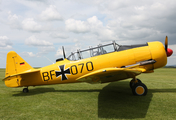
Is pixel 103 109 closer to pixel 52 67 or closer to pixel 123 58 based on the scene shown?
pixel 123 58

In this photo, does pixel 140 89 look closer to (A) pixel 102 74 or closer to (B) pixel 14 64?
(A) pixel 102 74

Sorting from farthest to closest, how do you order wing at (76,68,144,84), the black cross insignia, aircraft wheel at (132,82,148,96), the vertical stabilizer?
the vertical stabilizer < the black cross insignia < aircraft wheel at (132,82,148,96) < wing at (76,68,144,84)

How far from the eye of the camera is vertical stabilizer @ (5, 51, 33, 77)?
6430 millimetres

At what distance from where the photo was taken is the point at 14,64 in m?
6.50

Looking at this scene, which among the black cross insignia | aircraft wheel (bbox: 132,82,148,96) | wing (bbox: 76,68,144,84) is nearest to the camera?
wing (bbox: 76,68,144,84)

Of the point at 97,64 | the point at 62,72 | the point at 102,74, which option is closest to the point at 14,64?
the point at 62,72

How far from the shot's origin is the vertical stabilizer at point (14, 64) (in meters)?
6.43

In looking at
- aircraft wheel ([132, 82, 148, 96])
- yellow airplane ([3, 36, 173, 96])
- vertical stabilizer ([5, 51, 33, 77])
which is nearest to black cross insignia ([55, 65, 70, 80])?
yellow airplane ([3, 36, 173, 96])

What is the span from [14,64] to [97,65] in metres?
4.80

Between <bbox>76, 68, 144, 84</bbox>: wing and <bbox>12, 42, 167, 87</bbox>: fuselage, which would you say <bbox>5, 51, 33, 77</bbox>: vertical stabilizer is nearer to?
<bbox>12, 42, 167, 87</bbox>: fuselage

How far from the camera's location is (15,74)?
6.18 m

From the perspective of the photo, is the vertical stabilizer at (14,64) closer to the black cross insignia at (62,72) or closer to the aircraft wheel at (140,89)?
the black cross insignia at (62,72)

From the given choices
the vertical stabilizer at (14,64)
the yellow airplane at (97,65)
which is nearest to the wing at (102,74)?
the yellow airplane at (97,65)

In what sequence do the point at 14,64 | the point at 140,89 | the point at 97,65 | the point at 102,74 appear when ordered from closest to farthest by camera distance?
the point at 102,74 → the point at 140,89 → the point at 97,65 → the point at 14,64
